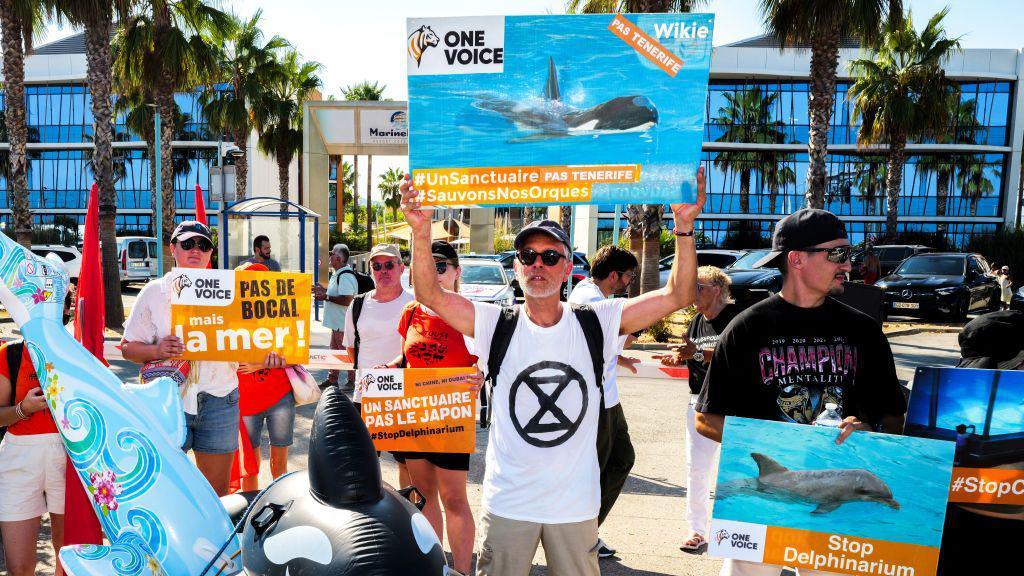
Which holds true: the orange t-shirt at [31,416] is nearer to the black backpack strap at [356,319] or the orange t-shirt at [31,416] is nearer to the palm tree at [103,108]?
the black backpack strap at [356,319]

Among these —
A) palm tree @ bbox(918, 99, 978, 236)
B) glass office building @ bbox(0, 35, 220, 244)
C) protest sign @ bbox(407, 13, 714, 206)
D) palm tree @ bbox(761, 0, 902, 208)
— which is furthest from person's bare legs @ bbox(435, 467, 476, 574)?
glass office building @ bbox(0, 35, 220, 244)

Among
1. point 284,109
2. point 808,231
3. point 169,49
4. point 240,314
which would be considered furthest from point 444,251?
point 284,109

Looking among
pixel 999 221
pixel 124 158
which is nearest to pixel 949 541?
pixel 999 221

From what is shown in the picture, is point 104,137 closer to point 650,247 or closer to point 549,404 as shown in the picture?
point 650,247

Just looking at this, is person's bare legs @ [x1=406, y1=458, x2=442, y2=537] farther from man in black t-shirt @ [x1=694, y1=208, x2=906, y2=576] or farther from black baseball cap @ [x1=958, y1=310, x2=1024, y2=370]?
black baseball cap @ [x1=958, y1=310, x2=1024, y2=370]

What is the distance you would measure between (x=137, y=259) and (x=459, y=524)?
26219 mm

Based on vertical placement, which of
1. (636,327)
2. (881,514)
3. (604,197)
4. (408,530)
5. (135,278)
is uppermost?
(604,197)

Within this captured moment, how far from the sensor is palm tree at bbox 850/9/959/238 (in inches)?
1116

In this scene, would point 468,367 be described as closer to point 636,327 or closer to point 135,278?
point 636,327

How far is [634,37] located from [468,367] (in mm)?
2022

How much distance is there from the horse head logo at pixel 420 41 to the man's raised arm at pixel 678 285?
1283mm

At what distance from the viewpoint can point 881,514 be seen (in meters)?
2.86

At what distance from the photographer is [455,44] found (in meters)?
3.30

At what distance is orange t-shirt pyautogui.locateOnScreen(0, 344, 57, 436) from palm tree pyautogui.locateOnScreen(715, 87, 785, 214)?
4239 cm
